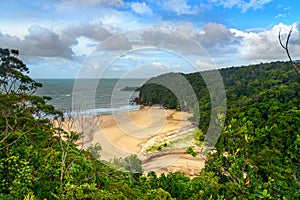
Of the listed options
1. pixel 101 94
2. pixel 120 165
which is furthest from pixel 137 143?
pixel 120 165

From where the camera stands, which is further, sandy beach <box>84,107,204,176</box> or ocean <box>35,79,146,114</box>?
sandy beach <box>84,107,204,176</box>

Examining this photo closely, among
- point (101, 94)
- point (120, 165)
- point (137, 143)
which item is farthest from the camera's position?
point (101, 94)

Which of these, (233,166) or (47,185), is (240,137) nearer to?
(233,166)

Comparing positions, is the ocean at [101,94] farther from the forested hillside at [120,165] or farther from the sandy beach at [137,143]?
the forested hillside at [120,165]

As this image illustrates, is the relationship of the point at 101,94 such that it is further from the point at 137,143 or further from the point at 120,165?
the point at 120,165

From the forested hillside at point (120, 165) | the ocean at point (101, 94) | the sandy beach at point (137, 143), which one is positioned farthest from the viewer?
the sandy beach at point (137, 143)

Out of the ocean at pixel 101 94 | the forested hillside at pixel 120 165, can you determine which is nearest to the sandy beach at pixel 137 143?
the ocean at pixel 101 94

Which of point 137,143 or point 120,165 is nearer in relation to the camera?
point 120,165

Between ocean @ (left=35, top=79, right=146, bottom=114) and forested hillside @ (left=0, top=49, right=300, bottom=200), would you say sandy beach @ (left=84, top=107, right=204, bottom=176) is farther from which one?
forested hillside @ (left=0, top=49, right=300, bottom=200)

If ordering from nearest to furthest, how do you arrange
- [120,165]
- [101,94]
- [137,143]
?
[120,165], [137,143], [101,94]

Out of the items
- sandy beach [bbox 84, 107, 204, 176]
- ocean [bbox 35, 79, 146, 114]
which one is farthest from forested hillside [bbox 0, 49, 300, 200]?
sandy beach [bbox 84, 107, 204, 176]

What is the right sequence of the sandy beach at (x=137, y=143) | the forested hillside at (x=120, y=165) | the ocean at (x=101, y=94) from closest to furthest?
1. the forested hillside at (x=120, y=165)
2. the ocean at (x=101, y=94)
3. the sandy beach at (x=137, y=143)
